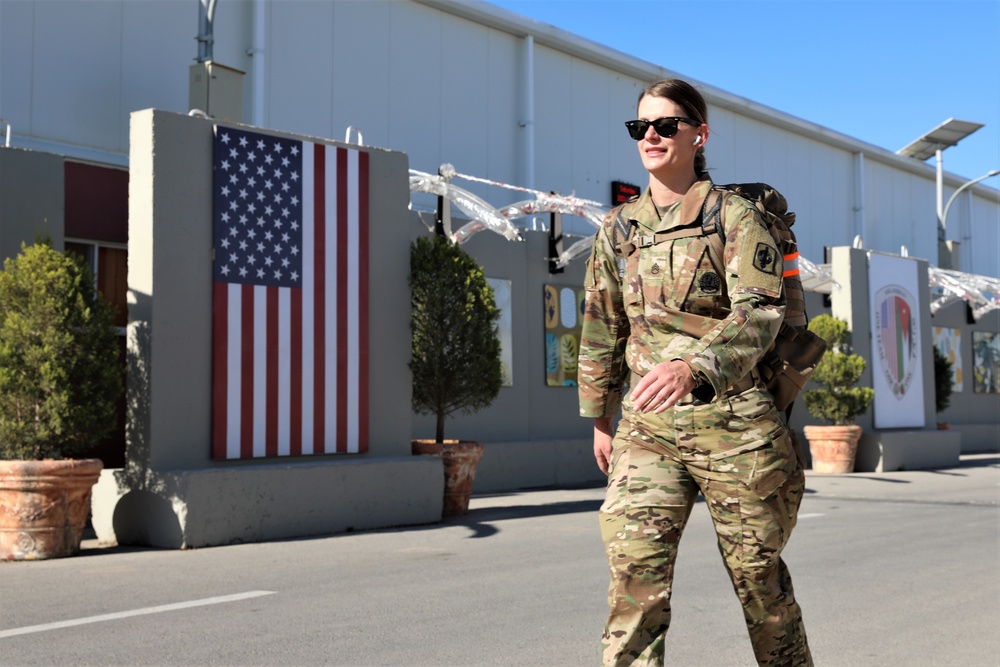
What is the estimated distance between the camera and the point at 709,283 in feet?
11.5

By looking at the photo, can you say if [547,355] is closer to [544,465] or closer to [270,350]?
[544,465]

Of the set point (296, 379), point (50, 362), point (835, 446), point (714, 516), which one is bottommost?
point (835, 446)

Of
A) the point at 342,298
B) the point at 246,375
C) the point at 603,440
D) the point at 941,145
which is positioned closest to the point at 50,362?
the point at 246,375

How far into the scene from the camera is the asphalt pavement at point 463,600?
18.1 feet

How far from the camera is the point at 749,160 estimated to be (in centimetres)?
2941

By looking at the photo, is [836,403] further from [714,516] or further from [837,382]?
[714,516]

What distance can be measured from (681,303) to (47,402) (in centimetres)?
679

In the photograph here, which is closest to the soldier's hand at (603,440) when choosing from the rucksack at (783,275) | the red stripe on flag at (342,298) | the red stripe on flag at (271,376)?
the rucksack at (783,275)

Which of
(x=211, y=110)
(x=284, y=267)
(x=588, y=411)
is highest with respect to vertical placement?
(x=211, y=110)

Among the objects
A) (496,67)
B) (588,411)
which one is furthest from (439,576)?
(496,67)

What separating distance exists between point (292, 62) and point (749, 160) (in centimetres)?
1466

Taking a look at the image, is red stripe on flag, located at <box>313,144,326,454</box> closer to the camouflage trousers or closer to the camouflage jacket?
the camouflage jacket

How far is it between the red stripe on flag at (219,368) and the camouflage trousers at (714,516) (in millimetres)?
7282

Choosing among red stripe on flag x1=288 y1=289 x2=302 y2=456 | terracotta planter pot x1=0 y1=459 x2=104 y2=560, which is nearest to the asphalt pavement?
terracotta planter pot x1=0 y1=459 x2=104 y2=560
